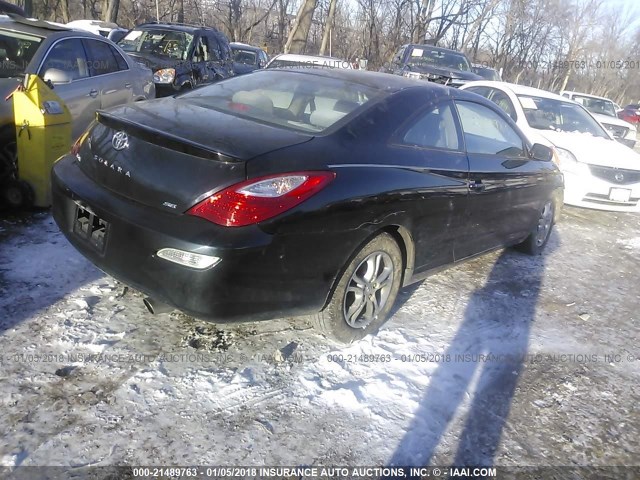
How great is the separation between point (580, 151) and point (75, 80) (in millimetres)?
6268

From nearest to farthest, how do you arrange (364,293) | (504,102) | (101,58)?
(364,293) < (101,58) < (504,102)

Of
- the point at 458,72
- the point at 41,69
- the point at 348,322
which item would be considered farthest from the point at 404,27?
the point at 348,322

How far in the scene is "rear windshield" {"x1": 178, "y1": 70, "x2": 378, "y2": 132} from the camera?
3.15m

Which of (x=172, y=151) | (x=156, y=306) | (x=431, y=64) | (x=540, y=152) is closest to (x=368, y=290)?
(x=156, y=306)

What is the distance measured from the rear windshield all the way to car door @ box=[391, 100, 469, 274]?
0.38m

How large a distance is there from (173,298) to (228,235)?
41 centimetres

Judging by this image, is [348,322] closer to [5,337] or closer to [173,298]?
[173,298]

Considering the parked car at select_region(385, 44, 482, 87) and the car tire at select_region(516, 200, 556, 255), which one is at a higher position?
the parked car at select_region(385, 44, 482, 87)

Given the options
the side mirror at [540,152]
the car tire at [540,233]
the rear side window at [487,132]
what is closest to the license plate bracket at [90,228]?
the rear side window at [487,132]

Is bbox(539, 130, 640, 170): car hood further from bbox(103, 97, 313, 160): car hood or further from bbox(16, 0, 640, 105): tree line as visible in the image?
bbox(16, 0, 640, 105): tree line

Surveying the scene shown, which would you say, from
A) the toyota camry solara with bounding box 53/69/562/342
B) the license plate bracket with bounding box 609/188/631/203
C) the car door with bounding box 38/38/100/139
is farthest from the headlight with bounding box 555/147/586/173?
the car door with bounding box 38/38/100/139

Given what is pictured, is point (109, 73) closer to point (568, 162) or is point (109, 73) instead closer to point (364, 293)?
point (364, 293)

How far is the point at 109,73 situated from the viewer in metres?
6.35

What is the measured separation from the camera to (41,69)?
511cm
